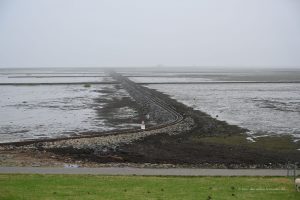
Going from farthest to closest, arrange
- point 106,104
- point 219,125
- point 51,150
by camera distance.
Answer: point 106,104
point 219,125
point 51,150

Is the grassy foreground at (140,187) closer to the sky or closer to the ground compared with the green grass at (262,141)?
closer to the sky

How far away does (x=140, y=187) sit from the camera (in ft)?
57.1

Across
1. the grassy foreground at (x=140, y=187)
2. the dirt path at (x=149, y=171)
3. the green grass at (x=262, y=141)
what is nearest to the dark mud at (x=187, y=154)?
the green grass at (x=262, y=141)

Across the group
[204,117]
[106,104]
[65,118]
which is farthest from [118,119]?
[106,104]

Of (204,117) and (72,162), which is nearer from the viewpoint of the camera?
(72,162)

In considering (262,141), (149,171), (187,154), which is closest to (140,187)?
(149,171)

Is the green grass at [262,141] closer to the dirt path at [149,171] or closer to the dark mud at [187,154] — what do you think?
the dark mud at [187,154]

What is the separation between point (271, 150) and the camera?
95.8 feet

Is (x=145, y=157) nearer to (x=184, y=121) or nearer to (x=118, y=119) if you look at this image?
(x=184, y=121)

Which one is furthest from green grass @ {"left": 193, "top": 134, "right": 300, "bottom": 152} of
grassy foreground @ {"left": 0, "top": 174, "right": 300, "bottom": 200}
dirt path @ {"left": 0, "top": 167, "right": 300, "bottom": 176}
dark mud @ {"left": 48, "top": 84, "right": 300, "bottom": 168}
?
grassy foreground @ {"left": 0, "top": 174, "right": 300, "bottom": 200}

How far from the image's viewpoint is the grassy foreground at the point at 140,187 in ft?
52.5

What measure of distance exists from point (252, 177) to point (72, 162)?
36.5ft

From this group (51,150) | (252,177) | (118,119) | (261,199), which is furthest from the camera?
(118,119)

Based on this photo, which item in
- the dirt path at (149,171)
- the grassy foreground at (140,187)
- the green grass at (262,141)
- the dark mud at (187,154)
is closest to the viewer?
the grassy foreground at (140,187)
